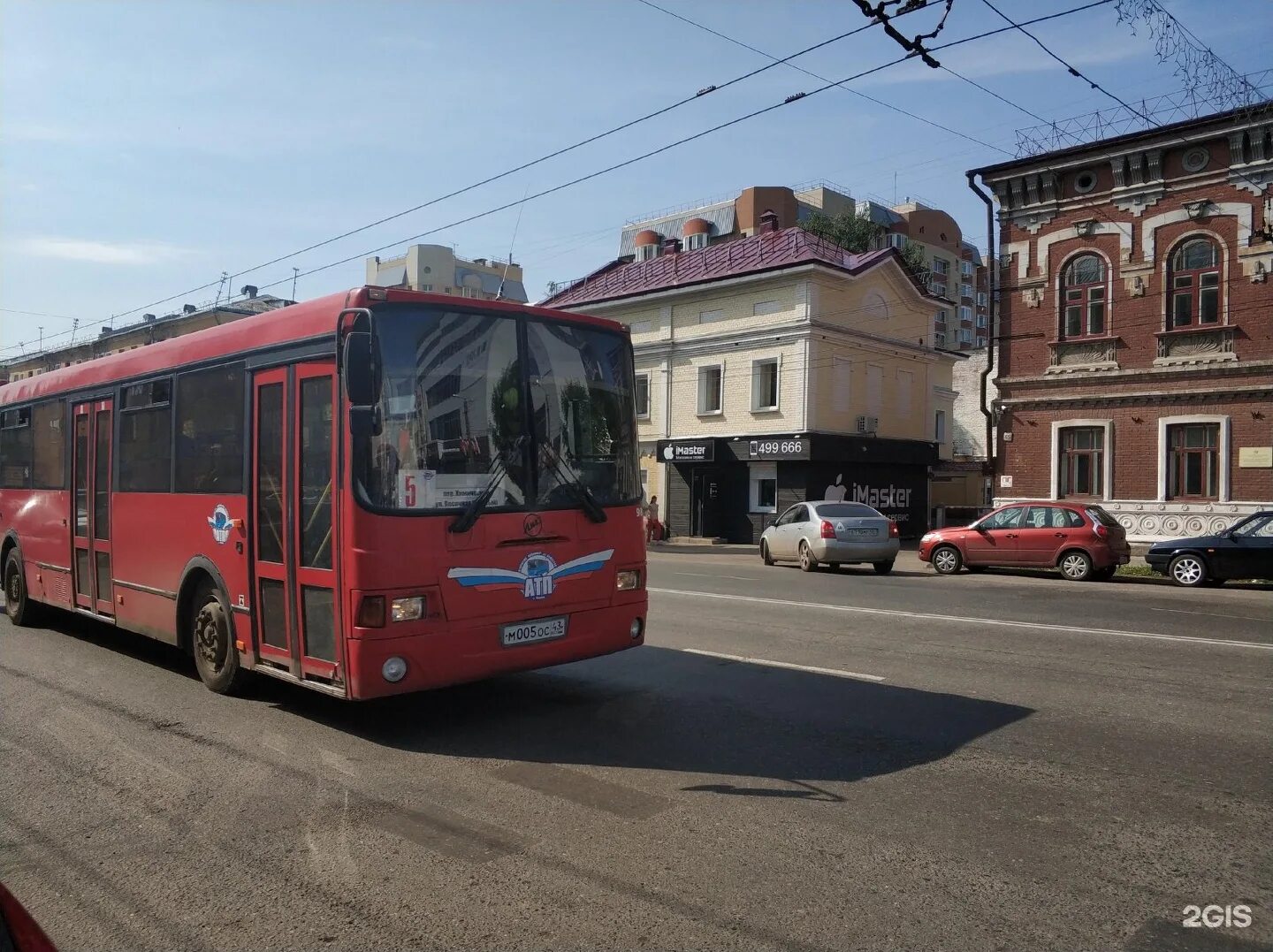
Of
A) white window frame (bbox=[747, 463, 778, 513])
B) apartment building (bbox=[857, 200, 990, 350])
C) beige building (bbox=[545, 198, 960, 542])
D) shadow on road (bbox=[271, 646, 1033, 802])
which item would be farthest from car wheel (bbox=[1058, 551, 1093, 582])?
apartment building (bbox=[857, 200, 990, 350])

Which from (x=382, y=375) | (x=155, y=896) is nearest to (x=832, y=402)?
(x=382, y=375)

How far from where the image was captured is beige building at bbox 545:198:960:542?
31859mm

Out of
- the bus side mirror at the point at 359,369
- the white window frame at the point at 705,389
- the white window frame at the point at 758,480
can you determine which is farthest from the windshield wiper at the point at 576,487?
the white window frame at the point at 705,389

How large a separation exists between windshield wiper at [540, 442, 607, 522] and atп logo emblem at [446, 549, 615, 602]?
11.8 inches

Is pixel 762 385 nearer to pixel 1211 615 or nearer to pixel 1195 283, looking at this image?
pixel 1195 283

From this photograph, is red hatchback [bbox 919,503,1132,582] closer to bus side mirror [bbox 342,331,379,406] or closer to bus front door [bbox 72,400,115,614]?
bus front door [bbox 72,400,115,614]

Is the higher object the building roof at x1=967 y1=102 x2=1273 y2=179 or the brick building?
the building roof at x1=967 y1=102 x2=1273 y2=179

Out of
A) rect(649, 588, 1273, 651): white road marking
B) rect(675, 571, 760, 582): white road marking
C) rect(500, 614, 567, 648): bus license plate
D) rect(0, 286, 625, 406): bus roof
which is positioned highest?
rect(0, 286, 625, 406): bus roof

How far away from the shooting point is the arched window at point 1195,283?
77.7ft

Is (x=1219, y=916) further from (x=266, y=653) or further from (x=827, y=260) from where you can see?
(x=827, y=260)

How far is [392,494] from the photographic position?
592 centimetres

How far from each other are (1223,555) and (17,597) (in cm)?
1865

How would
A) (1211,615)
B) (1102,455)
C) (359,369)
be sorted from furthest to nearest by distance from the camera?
(1102,455) < (1211,615) < (359,369)

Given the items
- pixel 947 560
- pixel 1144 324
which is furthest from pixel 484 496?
pixel 1144 324
